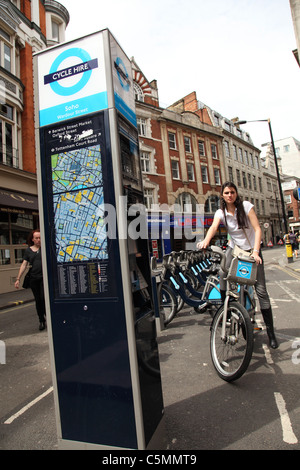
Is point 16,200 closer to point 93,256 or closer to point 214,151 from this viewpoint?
point 93,256

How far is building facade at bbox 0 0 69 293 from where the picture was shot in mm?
13461

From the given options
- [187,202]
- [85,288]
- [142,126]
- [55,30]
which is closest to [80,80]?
[85,288]

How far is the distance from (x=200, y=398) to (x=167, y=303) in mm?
2753

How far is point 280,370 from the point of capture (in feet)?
10.2

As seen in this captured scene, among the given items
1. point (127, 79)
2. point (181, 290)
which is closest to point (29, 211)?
point (181, 290)

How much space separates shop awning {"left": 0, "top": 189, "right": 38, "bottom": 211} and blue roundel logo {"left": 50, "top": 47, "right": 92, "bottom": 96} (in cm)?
1167

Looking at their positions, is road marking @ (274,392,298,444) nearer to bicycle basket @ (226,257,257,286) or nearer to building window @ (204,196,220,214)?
bicycle basket @ (226,257,257,286)

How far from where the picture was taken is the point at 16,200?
13273 mm

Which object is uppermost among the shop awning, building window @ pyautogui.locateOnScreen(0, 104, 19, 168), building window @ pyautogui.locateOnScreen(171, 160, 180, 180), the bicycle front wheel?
building window @ pyautogui.locateOnScreen(171, 160, 180, 180)

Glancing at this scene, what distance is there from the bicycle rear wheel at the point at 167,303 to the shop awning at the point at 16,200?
981 centimetres

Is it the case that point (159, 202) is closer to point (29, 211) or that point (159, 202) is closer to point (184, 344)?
point (29, 211)

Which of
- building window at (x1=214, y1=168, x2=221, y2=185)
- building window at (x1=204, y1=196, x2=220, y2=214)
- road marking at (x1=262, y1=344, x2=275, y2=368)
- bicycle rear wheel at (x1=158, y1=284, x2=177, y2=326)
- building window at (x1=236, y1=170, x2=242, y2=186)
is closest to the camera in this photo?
road marking at (x1=262, y1=344, x2=275, y2=368)

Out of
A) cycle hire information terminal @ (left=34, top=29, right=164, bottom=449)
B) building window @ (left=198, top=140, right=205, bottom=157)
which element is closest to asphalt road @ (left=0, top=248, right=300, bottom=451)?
cycle hire information terminal @ (left=34, top=29, right=164, bottom=449)
